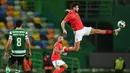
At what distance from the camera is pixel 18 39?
1828cm

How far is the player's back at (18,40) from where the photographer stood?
718 inches

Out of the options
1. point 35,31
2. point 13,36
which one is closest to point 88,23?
point 35,31

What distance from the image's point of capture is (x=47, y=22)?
108 ft

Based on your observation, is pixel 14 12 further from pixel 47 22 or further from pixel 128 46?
pixel 128 46

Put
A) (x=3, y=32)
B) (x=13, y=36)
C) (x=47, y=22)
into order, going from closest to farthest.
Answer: (x=13, y=36)
(x=3, y=32)
(x=47, y=22)

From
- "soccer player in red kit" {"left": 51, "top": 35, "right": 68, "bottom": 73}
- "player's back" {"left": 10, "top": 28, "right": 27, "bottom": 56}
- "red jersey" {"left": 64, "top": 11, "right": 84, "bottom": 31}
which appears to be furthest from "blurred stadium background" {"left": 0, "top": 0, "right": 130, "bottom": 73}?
"player's back" {"left": 10, "top": 28, "right": 27, "bottom": 56}

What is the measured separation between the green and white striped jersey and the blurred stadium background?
40.6ft

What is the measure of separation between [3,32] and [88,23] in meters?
5.50

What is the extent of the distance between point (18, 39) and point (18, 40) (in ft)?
0.12

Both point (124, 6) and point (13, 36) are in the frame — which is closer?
point (13, 36)

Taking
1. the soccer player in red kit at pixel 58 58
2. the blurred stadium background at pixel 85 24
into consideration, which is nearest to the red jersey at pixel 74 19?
the soccer player in red kit at pixel 58 58

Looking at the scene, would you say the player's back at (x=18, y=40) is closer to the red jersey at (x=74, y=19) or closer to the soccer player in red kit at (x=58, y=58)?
the red jersey at (x=74, y=19)

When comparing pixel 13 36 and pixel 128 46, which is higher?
pixel 13 36

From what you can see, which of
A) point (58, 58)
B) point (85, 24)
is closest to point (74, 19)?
point (58, 58)
